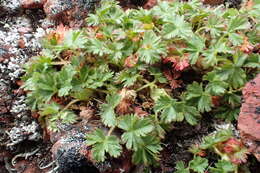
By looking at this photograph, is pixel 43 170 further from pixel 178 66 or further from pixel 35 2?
pixel 35 2

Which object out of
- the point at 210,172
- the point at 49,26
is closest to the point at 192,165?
the point at 210,172

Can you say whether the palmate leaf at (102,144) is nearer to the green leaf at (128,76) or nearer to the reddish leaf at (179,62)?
the green leaf at (128,76)

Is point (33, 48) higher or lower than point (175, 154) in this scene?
higher

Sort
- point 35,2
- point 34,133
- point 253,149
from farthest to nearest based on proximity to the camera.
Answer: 1. point 35,2
2. point 34,133
3. point 253,149

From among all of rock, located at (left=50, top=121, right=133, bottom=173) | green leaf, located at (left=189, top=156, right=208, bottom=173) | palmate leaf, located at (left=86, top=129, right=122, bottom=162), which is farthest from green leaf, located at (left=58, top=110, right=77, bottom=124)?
green leaf, located at (left=189, top=156, right=208, bottom=173)

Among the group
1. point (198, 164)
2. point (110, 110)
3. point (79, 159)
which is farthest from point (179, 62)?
point (79, 159)

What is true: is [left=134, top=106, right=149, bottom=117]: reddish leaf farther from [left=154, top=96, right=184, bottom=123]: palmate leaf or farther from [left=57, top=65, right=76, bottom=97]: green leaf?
[left=57, top=65, right=76, bottom=97]: green leaf

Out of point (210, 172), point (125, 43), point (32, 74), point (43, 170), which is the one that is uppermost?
point (125, 43)

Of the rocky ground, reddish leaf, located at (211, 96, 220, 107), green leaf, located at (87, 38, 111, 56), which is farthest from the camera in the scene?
green leaf, located at (87, 38, 111, 56)
